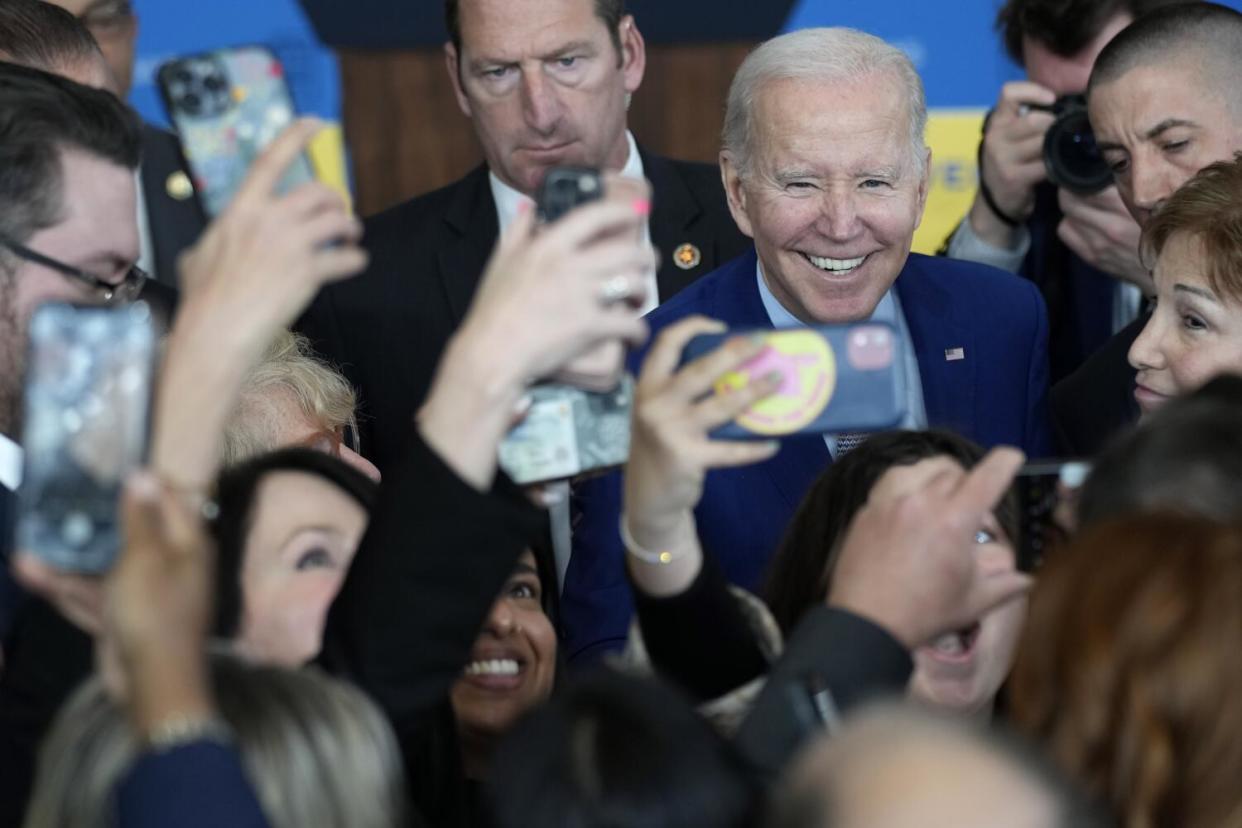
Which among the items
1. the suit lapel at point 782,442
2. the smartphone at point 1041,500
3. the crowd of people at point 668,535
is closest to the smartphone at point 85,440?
the crowd of people at point 668,535

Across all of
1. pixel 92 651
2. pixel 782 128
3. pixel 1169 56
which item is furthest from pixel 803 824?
pixel 1169 56

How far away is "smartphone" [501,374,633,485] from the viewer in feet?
5.22

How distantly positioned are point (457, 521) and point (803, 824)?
0.44 metres

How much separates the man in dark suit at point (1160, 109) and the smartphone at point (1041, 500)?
2.80 feet

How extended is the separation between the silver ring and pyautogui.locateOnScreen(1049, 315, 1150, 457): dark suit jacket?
1263mm

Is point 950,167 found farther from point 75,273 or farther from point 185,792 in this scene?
point 185,792

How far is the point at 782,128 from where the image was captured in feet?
7.97

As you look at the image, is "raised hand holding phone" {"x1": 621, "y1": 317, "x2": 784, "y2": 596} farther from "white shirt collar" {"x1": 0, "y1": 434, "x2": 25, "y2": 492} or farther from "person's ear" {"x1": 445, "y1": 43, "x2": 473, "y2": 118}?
"person's ear" {"x1": 445, "y1": 43, "x2": 473, "y2": 118}

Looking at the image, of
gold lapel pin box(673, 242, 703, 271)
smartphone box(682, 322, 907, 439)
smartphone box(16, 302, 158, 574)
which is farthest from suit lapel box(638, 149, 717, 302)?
smartphone box(16, 302, 158, 574)

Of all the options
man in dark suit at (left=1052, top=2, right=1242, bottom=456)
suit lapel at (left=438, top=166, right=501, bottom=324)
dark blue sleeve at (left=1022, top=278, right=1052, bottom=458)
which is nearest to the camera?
dark blue sleeve at (left=1022, top=278, right=1052, bottom=458)

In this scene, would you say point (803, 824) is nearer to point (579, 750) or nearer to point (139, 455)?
point (579, 750)

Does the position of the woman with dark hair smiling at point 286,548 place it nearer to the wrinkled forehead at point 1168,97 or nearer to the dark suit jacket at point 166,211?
the wrinkled forehead at point 1168,97

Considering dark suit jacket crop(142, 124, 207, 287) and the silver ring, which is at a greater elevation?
the silver ring

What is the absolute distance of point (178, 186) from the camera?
3.49 metres
